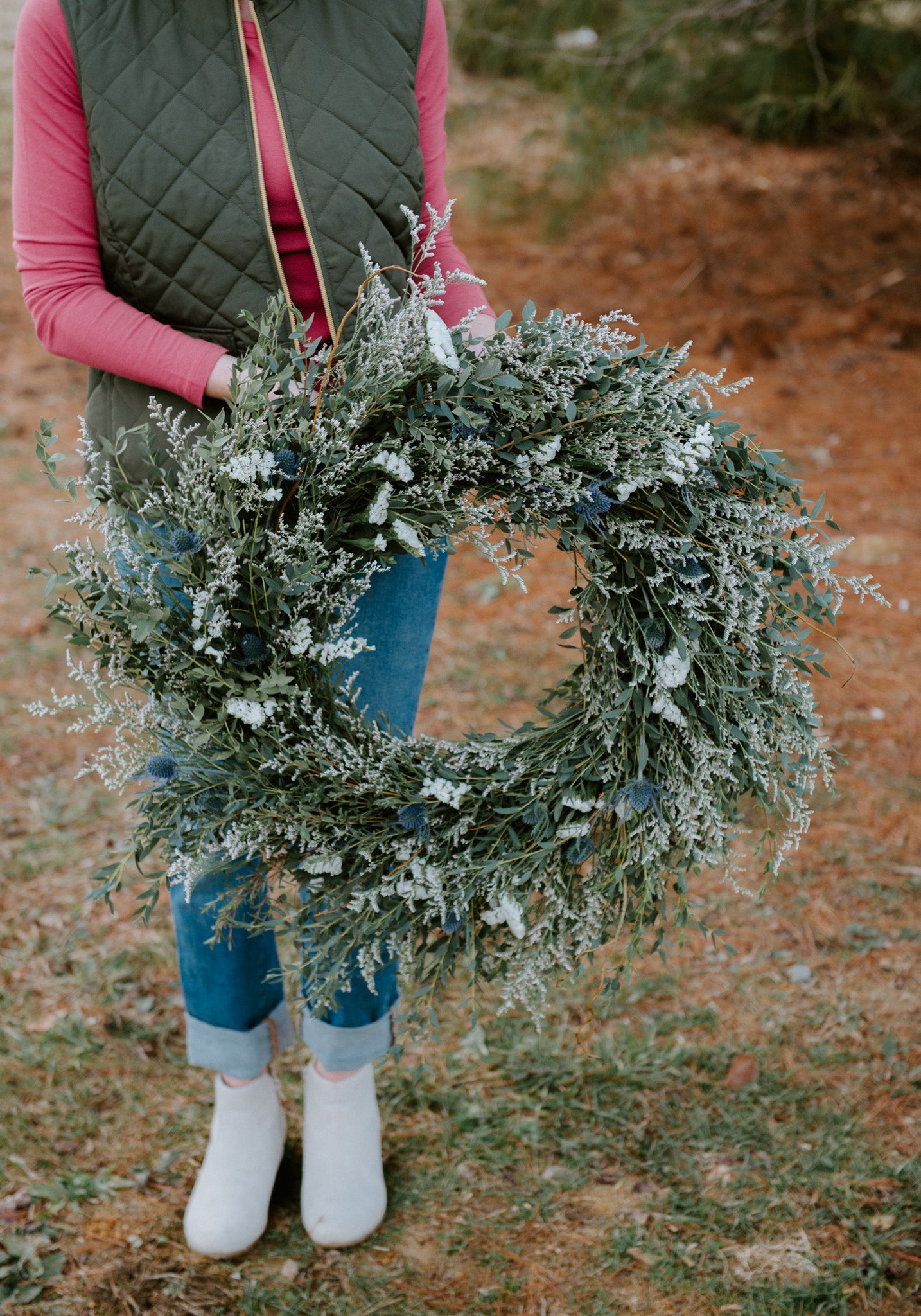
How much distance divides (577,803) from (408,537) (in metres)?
0.46

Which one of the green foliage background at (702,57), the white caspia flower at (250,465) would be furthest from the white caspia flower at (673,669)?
the green foliage background at (702,57)

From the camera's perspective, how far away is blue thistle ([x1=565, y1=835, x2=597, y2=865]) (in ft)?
5.21

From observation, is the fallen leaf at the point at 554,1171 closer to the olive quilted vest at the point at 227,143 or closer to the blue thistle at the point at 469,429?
the blue thistle at the point at 469,429

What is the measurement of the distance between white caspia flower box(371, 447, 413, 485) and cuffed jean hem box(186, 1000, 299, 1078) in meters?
1.01

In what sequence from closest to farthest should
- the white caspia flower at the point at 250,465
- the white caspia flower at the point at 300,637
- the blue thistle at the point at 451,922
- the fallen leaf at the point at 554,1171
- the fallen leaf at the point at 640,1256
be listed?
1. the white caspia flower at the point at 250,465
2. the white caspia flower at the point at 300,637
3. the blue thistle at the point at 451,922
4. the fallen leaf at the point at 640,1256
5. the fallen leaf at the point at 554,1171

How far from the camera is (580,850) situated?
5.22 ft

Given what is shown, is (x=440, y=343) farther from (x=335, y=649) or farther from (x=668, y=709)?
(x=668, y=709)

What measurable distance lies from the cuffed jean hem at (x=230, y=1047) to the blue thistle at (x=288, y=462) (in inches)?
38.4

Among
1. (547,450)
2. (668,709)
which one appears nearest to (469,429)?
(547,450)

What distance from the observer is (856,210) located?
7.25m

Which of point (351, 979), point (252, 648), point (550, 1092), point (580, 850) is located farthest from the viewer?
point (550, 1092)

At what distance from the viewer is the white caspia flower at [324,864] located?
1.56m

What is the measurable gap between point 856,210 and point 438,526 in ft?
22.9

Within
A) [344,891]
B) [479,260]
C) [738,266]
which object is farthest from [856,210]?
[344,891]
